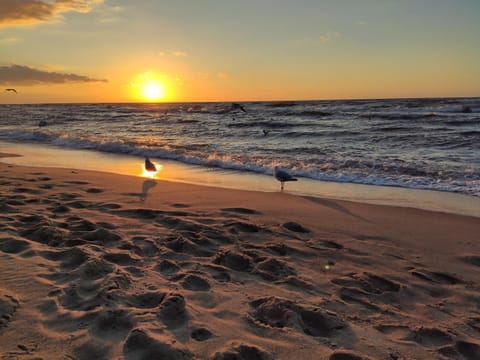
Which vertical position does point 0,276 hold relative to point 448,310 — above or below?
above

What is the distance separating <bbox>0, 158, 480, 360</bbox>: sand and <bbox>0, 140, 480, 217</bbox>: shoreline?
115 cm

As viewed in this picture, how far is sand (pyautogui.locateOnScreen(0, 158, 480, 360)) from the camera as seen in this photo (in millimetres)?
2609

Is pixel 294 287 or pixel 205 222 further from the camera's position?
pixel 205 222

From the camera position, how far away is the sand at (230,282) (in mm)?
2609

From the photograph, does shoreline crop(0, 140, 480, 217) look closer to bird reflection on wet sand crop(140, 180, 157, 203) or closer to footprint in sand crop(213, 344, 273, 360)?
bird reflection on wet sand crop(140, 180, 157, 203)

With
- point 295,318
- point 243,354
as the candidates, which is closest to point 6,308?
point 243,354

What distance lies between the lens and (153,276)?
11.6ft

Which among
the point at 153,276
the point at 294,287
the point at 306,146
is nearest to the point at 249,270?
the point at 294,287

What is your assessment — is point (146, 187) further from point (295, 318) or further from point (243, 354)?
point (243, 354)

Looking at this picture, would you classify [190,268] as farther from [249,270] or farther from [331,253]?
[331,253]

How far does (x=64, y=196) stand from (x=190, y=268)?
387cm

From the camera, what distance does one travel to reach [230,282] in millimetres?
3555

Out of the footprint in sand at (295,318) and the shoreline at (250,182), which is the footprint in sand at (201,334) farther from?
the shoreline at (250,182)

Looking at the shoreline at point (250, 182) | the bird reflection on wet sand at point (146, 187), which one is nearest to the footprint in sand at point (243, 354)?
the bird reflection on wet sand at point (146, 187)
